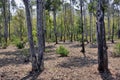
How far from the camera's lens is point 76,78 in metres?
9.52

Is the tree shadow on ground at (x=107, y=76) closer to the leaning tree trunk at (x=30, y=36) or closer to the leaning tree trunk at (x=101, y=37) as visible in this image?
the leaning tree trunk at (x=101, y=37)

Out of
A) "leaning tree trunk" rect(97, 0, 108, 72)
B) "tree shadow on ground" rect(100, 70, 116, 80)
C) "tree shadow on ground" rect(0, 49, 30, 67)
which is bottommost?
"tree shadow on ground" rect(100, 70, 116, 80)

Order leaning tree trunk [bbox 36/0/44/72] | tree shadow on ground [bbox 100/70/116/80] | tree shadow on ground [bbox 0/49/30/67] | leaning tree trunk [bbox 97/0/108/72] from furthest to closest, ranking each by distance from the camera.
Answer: tree shadow on ground [bbox 0/49/30/67] → leaning tree trunk [bbox 36/0/44/72] → leaning tree trunk [bbox 97/0/108/72] → tree shadow on ground [bbox 100/70/116/80]

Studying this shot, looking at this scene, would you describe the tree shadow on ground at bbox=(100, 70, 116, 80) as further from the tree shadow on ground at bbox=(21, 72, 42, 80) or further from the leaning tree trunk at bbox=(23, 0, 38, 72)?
the leaning tree trunk at bbox=(23, 0, 38, 72)

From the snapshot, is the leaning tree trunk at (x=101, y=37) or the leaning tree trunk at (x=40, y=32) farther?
the leaning tree trunk at (x=40, y=32)

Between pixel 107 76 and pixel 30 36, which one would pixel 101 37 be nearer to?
pixel 107 76

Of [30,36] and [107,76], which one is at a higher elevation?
[30,36]

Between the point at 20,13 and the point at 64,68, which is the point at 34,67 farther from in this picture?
the point at 20,13

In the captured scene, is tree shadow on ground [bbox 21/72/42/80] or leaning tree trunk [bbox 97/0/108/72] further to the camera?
leaning tree trunk [bbox 97/0/108/72]

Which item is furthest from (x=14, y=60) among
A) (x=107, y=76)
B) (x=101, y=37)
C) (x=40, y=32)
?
(x=107, y=76)

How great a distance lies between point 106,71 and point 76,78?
5.39 ft

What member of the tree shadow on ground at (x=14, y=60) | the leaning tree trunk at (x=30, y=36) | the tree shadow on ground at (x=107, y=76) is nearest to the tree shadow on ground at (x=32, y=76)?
the leaning tree trunk at (x=30, y=36)

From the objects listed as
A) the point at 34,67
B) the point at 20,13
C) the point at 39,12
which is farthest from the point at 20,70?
the point at 20,13

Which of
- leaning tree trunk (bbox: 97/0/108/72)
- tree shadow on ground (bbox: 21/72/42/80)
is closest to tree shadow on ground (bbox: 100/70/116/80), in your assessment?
leaning tree trunk (bbox: 97/0/108/72)
